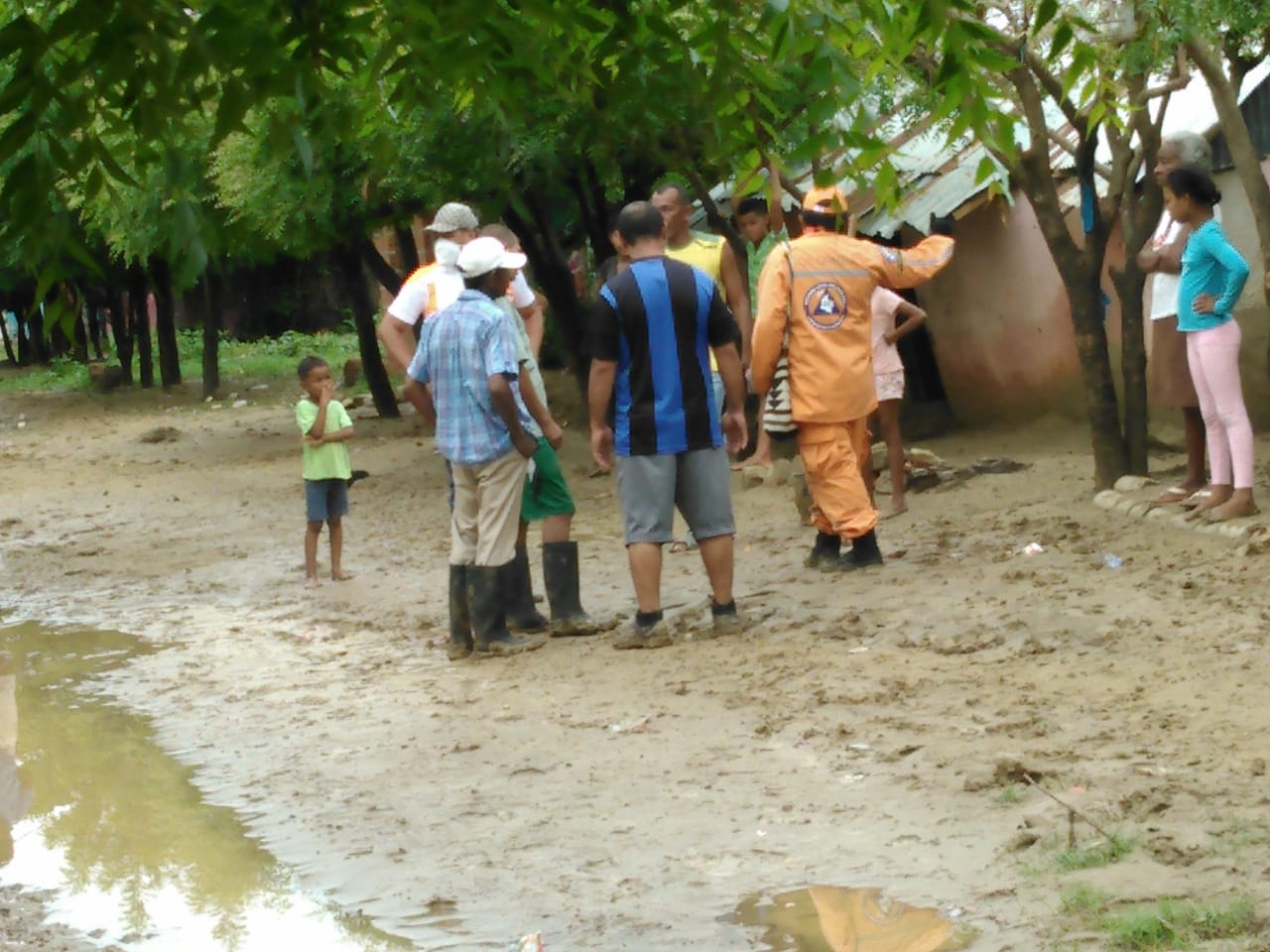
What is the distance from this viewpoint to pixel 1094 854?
4504 mm

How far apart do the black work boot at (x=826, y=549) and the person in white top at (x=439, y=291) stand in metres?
1.72

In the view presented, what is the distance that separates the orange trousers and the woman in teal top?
157cm

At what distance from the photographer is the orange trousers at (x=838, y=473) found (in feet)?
28.3

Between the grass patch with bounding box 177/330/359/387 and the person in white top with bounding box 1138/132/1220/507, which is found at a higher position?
the grass patch with bounding box 177/330/359/387

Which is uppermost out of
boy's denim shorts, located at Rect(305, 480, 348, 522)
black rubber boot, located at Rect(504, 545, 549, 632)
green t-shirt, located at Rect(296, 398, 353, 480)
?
green t-shirt, located at Rect(296, 398, 353, 480)

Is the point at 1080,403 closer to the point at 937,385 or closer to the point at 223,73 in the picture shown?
the point at 937,385

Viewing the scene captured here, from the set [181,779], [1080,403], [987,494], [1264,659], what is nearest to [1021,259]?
[1080,403]

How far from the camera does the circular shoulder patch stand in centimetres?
857

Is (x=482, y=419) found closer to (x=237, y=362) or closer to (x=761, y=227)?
(x=761, y=227)

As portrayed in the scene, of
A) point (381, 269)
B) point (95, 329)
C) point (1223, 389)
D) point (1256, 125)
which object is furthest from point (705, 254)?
point (95, 329)

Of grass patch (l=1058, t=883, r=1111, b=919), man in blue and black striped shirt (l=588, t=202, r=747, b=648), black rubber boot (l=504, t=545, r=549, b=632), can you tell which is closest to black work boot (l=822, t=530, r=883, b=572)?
man in blue and black striped shirt (l=588, t=202, r=747, b=648)

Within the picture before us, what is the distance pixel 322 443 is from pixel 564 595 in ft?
8.33

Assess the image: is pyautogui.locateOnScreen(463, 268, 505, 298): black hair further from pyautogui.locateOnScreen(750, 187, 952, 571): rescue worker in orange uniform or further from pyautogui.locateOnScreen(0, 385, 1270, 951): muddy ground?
pyautogui.locateOnScreen(0, 385, 1270, 951): muddy ground

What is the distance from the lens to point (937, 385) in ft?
52.2
